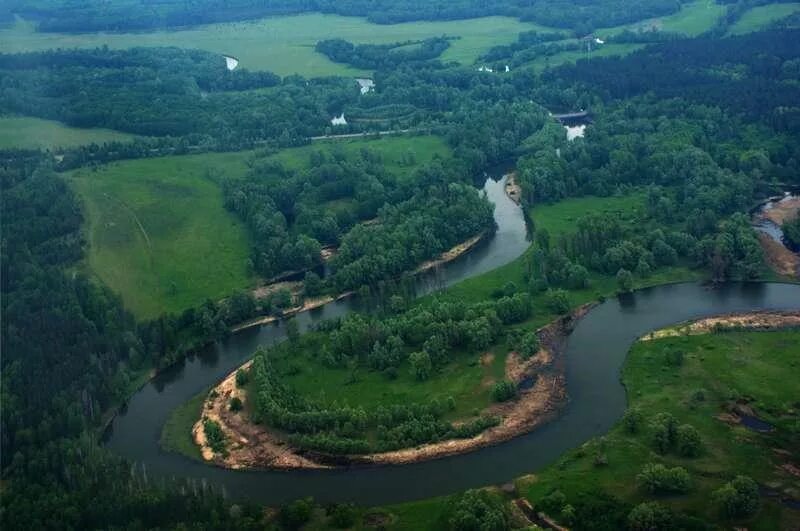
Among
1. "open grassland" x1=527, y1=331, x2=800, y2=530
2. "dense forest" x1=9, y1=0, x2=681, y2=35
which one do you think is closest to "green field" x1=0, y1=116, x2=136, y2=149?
"dense forest" x1=9, y1=0, x2=681, y2=35

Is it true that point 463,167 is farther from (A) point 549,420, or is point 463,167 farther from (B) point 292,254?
(A) point 549,420

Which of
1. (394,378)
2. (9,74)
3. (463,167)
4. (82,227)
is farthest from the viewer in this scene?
(9,74)

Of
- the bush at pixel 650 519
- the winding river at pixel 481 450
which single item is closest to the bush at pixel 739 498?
the bush at pixel 650 519

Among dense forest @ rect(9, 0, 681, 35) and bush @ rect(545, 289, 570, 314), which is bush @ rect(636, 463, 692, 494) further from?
dense forest @ rect(9, 0, 681, 35)

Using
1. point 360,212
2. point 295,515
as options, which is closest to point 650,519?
point 295,515

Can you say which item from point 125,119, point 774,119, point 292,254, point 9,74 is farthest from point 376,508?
point 9,74

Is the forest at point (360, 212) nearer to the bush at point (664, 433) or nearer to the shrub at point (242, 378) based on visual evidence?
the shrub at point (242, 378)

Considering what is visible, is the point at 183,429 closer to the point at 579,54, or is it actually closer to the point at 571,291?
the point at 571,291
